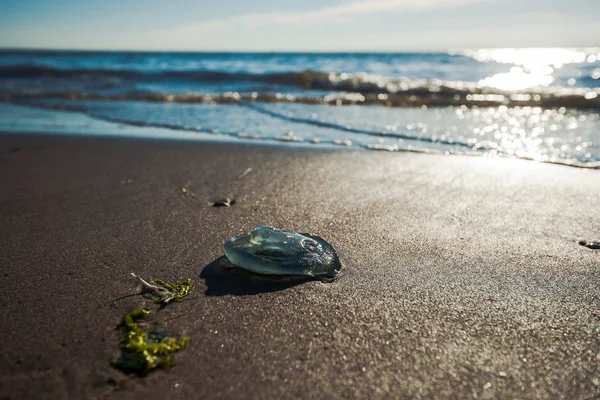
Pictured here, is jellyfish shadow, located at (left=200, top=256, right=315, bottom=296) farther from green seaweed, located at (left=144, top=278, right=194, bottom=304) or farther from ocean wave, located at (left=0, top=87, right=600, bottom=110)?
ocean wave, located at (left=0, top=87, right=600, bottom=110)

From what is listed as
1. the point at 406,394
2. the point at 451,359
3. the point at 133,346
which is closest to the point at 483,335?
the point at 451,359

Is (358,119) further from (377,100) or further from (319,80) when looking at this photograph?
(319,80)

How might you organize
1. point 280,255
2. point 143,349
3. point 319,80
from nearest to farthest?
point 143,349, point 280,255, point 319,80

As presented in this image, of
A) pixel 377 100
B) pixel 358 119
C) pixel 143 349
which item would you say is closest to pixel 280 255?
pixel 143 349

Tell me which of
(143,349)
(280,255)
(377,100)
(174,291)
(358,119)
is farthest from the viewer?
(377,100)

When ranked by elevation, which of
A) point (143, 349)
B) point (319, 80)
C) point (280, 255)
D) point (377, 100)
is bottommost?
point (143, 349)

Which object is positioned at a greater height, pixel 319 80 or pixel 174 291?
pixel 319 80
